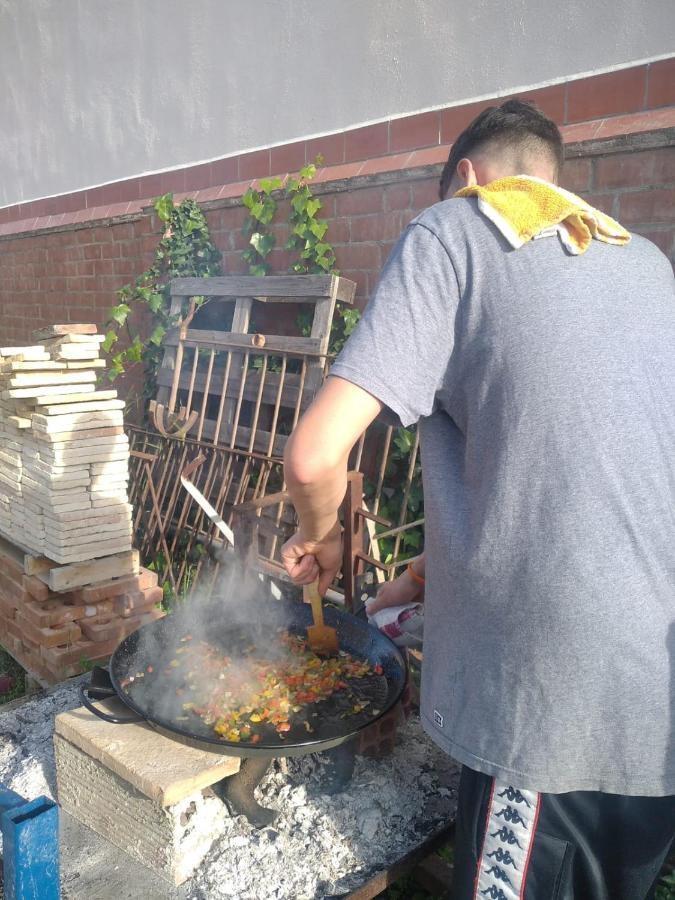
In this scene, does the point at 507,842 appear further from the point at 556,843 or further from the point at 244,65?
the point at 244,65

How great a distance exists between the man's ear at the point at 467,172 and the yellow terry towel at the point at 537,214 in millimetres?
220

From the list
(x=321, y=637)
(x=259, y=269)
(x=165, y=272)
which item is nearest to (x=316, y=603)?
(x=321, y=637)

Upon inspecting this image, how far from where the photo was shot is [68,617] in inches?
161

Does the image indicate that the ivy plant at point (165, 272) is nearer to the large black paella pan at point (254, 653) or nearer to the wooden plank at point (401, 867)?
the large black paella pan at point (254, 653)

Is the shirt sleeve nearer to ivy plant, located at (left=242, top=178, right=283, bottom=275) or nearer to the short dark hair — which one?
the short dark hair

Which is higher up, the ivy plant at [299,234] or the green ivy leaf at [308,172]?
the green ivy leaf at [308,172]

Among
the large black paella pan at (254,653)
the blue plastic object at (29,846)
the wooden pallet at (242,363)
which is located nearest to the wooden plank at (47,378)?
the wooden pallet at (242,363)

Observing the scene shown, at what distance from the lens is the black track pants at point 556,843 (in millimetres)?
1686

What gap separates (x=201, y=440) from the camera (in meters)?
5.66

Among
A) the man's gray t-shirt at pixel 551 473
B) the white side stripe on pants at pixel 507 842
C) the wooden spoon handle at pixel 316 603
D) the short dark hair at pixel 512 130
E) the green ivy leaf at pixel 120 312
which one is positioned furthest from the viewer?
the green ivy leaf at pixel 120 312

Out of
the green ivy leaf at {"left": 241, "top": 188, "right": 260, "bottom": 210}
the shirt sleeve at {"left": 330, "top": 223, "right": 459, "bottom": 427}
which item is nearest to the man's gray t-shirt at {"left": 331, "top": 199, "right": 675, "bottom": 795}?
the shirt sleeve at {"left": 330, "top": 223, "right": 459, "bottom": 427}

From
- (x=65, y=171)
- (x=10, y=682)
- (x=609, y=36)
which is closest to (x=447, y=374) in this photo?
(x=609, y=36)

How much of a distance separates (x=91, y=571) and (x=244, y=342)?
6.64 feet

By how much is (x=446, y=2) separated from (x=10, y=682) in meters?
4.86
